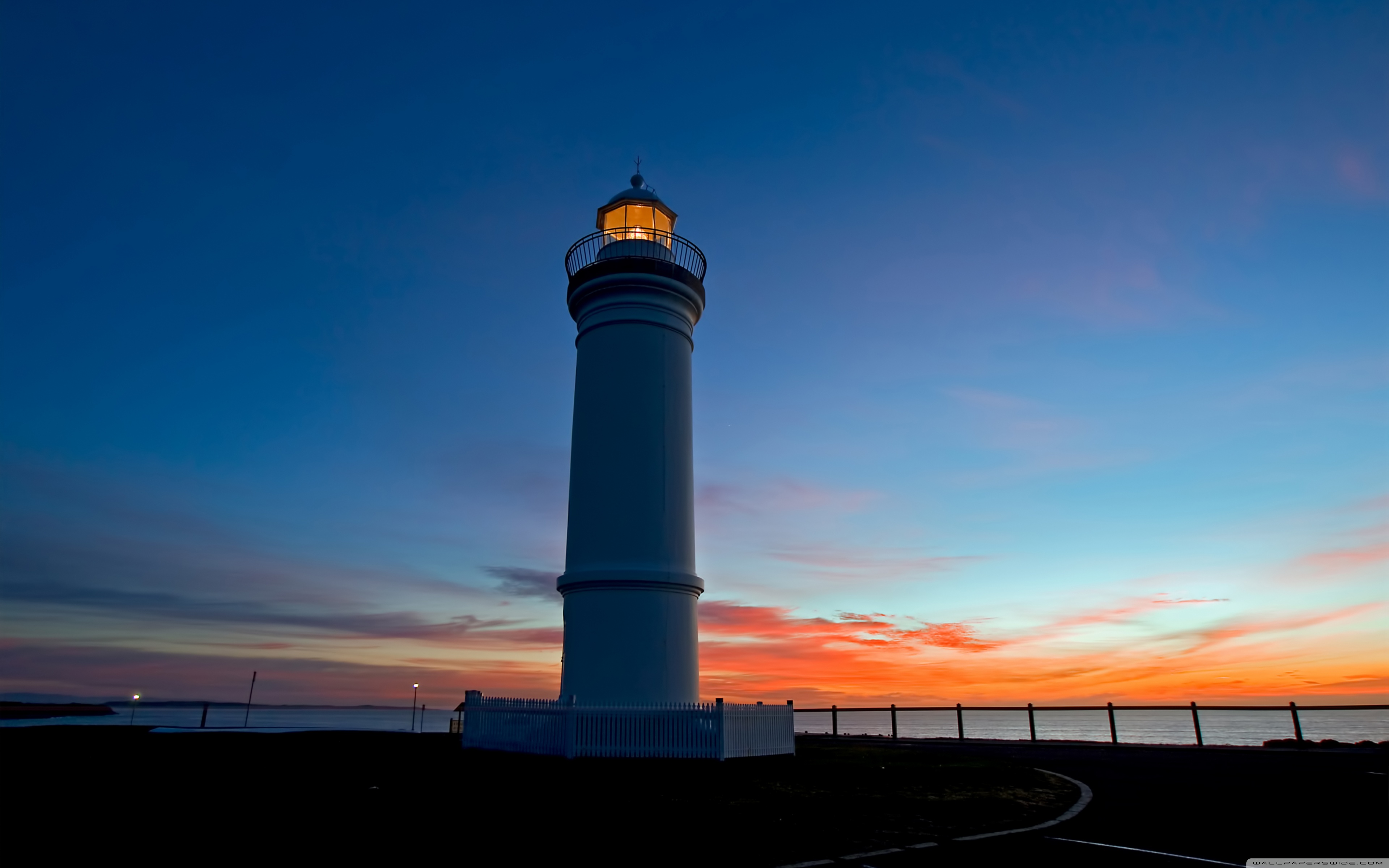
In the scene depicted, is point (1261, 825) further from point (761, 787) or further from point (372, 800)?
point (372, 800)

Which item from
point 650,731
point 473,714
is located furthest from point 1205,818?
point 473,714

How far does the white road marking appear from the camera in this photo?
6.94 meters

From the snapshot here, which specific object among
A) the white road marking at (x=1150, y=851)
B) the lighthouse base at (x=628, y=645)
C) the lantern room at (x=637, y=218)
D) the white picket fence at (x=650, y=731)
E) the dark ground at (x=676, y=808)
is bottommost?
the white road marking at (x=1150, y=851)

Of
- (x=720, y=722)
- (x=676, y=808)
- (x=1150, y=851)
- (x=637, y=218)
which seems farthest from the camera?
(x=637, y=218)

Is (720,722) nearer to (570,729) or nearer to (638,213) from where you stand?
(570,729)

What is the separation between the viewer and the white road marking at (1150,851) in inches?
273

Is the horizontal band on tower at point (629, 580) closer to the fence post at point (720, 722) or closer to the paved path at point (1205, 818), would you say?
the fence post at point (720, 722)

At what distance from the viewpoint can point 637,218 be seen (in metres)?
22.0

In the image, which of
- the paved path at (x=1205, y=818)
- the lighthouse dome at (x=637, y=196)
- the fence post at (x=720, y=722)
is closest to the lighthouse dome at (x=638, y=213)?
the lighthouse dome at (x=637, y=196)

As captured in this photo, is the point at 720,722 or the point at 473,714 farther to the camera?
the point at 473,714

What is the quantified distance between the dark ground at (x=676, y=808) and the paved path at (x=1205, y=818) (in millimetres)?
46

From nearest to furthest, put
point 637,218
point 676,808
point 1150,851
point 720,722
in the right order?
point 1150,851 → point 676,808 → point 720,722 → point 637,218

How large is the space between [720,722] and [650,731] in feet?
4.97

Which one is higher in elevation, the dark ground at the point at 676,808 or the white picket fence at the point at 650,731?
the white picket fence at the point at 650,731
